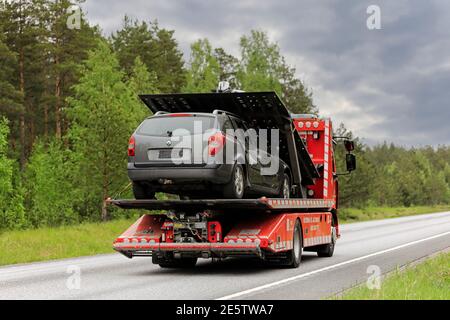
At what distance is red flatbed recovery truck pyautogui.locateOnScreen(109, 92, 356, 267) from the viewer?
13.1 meters

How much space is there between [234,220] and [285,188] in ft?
7.93

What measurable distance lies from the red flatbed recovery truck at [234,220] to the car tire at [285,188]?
35 centimetres

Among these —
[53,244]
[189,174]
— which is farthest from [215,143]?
[53,244]

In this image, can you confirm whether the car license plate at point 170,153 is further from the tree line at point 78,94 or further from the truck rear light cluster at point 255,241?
the tree line at point 78,94

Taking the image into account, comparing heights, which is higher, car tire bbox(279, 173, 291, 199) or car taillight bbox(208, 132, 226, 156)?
car taillight bbox(208, 132, 226, 156)

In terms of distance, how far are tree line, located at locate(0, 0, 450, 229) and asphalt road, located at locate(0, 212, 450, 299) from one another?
1552 cm

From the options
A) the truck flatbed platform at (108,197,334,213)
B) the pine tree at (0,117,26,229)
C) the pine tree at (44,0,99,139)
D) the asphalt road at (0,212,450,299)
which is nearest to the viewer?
the asphalt road at (0,212,450,299)

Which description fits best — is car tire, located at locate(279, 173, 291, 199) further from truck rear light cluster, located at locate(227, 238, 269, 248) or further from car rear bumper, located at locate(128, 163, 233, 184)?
car rear bumper, located at locate(128, 163, 233, 184)

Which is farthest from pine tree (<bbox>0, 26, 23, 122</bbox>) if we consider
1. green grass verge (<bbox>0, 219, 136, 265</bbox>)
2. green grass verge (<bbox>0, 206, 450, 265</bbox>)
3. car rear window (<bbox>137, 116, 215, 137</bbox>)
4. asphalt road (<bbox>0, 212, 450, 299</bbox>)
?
car rear window (<bbox>137, 116, 215, 137</bbox>)

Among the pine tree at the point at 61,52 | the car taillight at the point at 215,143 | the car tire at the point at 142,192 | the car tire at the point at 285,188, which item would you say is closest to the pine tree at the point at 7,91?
the pine tree at the point at 61,52

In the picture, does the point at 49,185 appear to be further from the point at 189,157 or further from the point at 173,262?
the point at 189,157

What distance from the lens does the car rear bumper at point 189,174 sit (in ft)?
41.2
